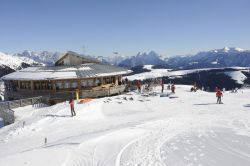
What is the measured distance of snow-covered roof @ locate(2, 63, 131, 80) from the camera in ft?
148

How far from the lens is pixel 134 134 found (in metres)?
21.9

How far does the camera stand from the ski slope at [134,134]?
16.6m

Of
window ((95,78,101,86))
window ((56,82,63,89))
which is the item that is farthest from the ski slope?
window ((95,78,101,86))

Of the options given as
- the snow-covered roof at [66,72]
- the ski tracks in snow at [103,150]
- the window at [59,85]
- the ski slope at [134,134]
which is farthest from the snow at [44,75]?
the ski tracks in snow at [103,150]

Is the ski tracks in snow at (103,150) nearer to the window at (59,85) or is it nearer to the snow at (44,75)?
the snow at (44,75)

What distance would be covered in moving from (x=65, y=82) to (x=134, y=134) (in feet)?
84.9

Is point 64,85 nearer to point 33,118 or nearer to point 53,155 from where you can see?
point 33,118

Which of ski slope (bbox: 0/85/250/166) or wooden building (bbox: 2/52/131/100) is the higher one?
wooden building (bbox: 2/52/131/100)

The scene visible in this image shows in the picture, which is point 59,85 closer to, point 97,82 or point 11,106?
point 97,82

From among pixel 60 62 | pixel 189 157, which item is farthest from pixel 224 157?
pixel 60 62

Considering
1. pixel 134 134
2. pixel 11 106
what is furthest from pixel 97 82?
pixel 134 134

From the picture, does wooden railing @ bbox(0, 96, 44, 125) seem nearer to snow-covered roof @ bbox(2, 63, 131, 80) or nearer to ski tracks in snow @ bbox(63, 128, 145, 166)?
snow-covered roof @ bbox(2, 63, 131, 80)

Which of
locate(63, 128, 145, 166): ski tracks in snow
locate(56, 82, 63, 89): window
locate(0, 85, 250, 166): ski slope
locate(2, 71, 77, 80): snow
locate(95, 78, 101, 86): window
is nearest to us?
locate(63, 128, 145, 166): ski tracks in snow

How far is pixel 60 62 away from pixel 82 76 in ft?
40.0
